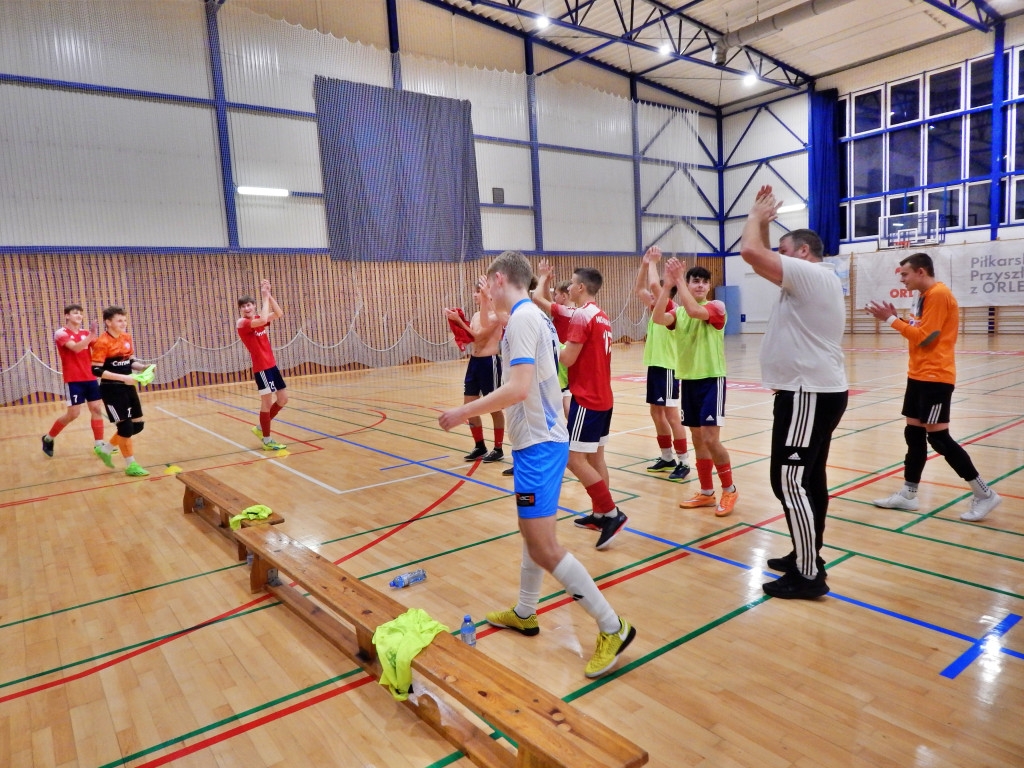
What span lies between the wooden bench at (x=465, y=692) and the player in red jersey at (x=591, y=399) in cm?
166

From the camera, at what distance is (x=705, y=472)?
16.6ft

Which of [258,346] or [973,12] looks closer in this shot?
[258,346]

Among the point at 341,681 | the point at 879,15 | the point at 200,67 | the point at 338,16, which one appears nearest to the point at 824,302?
the point at 341,681

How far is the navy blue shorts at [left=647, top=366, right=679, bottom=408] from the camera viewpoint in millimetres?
5766

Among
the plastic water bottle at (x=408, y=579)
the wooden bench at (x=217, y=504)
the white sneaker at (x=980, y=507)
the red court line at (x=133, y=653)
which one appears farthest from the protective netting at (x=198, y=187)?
the white sneaker at (x=980, y=507)

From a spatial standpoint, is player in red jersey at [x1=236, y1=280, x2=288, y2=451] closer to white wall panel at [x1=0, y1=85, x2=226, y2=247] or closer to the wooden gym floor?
the wooden gym floor

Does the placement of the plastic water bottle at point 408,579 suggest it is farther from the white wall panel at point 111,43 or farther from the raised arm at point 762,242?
the white wall panel at point 111,43

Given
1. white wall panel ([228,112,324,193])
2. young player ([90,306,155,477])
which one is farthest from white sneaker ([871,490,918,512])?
white wall panel ([228,112,324,193])

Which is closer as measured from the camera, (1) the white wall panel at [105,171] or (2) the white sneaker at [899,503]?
(2) the white sneaker at [899,503]

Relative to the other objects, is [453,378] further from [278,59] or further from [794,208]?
[794,208]

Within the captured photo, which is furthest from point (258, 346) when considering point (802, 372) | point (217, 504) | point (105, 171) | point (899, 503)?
point (105, 171)

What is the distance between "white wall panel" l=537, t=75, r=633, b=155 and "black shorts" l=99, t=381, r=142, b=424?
1778cm

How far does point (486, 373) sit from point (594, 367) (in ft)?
8.28

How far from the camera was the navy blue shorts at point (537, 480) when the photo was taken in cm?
274
